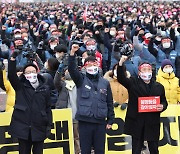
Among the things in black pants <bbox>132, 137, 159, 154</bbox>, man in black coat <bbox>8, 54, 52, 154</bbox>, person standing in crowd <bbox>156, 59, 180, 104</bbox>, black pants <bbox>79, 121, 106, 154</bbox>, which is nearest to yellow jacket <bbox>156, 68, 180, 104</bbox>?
person standing in crowd <bbox>156, 59, 180, 104</bbox>

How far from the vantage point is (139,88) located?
5938 mm

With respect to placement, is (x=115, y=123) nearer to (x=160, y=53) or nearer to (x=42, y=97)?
(x=42, y=97)

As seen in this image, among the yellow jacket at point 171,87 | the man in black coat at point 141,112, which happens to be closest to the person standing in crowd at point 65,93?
the man in black coat at point 141,112

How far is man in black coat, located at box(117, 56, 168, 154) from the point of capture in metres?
5.92

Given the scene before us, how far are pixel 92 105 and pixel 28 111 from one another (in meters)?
0.79

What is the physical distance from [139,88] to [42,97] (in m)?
1.30

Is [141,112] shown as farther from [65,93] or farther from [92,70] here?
[65,93]

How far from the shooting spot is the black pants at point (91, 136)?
224 inches

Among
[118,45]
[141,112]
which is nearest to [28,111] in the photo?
[141,112]

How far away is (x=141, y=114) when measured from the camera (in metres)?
5.94

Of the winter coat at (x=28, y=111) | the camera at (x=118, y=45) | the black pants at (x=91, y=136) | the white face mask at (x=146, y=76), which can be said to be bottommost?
the black pants at (x=91, y=136)

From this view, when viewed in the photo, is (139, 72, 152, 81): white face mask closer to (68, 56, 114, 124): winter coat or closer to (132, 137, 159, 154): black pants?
(68, 56, 114, 124): winter coat

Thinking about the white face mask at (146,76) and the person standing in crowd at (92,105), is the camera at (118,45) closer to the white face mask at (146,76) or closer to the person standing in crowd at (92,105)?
the white face mask at (146,76)

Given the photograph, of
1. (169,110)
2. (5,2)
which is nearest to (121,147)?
(169,110)
